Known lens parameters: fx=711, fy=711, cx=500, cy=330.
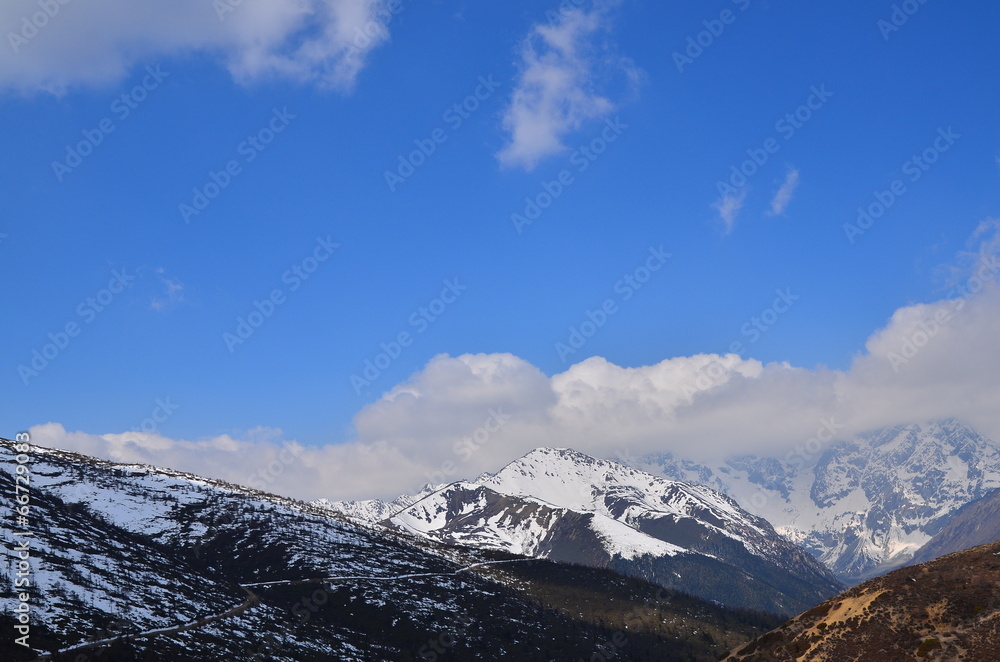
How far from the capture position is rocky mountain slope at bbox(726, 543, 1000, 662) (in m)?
73.9

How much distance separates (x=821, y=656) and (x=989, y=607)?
17.8 metres

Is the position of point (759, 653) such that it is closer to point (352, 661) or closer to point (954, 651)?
point (954, 651)

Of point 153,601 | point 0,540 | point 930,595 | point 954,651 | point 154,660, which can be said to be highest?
point 0,540

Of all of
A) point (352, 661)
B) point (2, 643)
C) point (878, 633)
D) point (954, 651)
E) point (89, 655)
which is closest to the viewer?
point (954, 651)

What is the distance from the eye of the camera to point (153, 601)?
634 ft

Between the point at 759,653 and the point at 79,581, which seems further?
the point at 79,581

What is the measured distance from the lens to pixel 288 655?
17600cm

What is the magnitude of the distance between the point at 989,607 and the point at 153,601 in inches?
7594

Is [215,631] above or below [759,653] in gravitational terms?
above

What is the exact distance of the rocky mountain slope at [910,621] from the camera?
73875 mm

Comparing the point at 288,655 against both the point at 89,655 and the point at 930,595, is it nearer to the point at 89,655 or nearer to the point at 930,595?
the point at 89,655

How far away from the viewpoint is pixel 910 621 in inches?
3066

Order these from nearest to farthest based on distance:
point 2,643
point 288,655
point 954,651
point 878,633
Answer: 1. point 954,651
2. point 878,633
3. point 2,643
4. point 288,655

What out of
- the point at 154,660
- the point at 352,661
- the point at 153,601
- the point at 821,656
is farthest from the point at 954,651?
the point at 153,601
